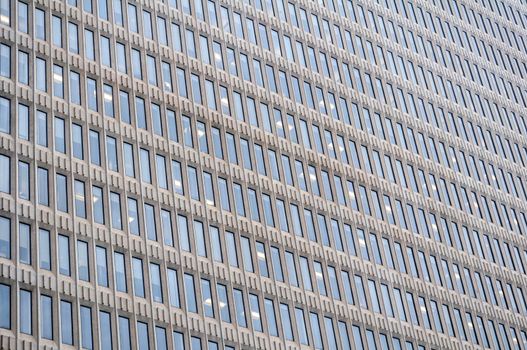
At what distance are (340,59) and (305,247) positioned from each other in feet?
70.7

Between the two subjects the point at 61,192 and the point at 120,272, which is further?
the point at 61,192

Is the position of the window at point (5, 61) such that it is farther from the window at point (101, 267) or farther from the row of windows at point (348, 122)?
the window at point (101, 267)

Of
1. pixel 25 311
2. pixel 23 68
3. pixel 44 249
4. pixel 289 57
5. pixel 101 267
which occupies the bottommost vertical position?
pixel 25 311

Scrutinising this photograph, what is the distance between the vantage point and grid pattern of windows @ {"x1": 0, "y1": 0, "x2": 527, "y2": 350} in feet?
216

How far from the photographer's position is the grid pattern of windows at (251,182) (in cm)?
6575

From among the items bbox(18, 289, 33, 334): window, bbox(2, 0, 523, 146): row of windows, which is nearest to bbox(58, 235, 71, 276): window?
bbox(18, 289, 33, 334): window

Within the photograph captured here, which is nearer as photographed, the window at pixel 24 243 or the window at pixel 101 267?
the window at pixel 24 243

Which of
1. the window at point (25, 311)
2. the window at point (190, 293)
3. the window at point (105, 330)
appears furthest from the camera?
the window at point (190, 293)

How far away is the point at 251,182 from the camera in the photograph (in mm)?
78125

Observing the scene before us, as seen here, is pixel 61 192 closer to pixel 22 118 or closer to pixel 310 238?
pixel 22 118

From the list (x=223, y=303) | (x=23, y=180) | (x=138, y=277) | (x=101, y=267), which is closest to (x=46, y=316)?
(x=101, y=267)

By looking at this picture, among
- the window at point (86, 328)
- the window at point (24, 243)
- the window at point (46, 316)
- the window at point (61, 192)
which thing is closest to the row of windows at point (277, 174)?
the window at point (61, 192)

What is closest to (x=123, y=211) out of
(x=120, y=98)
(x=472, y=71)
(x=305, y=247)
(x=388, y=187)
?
(x=120, y=98)

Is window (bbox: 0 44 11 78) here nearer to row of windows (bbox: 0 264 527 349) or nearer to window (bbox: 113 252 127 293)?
window (bbox: 113 252 127 293)
